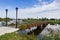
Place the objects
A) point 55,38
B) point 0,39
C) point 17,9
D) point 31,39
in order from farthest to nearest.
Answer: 1. point 17,9
2. point 31,39
3. point 0,39
4. point 55,38

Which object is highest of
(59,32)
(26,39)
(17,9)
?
(17,9)

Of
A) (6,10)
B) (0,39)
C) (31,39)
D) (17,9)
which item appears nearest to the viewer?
(0,39)

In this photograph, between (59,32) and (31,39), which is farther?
(31,39)

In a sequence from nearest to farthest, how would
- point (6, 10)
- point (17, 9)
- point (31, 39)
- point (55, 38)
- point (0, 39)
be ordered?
→ point (55, 38) < point (0, 39) < point (31, 39) < point (17, 9) < point (6, 10)

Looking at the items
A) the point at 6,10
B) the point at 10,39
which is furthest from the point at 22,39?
the point at 6,10

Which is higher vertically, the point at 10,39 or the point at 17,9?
the point at 17,9

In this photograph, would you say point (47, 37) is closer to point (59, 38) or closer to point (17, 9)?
point (59, 38)

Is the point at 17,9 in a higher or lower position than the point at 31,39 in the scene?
higher

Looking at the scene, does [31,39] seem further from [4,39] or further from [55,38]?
[55,38]

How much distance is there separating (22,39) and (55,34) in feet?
10.8

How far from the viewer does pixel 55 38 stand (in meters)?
8.73

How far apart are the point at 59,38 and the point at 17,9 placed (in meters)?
14.1

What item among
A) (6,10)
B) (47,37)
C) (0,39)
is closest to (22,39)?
(0,39)

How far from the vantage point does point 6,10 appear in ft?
78.6
